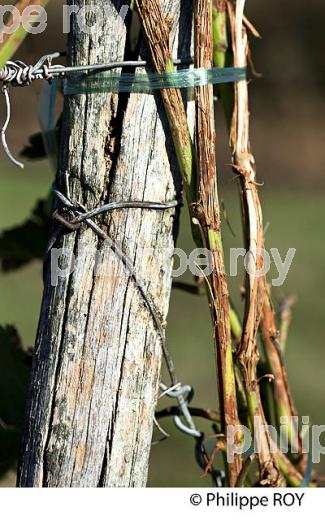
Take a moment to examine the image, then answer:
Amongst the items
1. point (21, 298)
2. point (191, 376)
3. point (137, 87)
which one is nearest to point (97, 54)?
point (137, 87)

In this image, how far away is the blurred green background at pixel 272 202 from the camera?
13.6ft

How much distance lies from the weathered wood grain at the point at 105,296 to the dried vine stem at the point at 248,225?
149 mm

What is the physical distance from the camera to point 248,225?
1.43m

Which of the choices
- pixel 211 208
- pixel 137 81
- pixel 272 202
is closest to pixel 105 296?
pixel 211 208

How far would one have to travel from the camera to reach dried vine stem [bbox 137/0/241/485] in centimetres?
126

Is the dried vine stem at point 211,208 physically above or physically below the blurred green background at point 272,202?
below

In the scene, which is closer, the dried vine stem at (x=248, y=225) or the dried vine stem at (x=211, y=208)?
the dried vine stem at (x=211, y=208)

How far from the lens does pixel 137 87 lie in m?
1.29

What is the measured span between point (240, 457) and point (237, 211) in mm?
5293

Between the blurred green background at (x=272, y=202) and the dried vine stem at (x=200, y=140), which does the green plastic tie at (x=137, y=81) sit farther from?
the blurred green background at (x=272, y=202)

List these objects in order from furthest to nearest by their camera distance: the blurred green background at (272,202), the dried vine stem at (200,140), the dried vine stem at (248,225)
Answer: the blurred green background at (272,202) < the dried vine stem at (248,225) < the dried vine stem at (200,140)

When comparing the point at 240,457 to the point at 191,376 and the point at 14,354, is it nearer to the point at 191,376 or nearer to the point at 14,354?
the point at 14,354

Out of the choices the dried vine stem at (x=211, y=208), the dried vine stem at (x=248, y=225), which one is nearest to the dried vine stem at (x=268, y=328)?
the dried vine stem at (x=248, y=225)

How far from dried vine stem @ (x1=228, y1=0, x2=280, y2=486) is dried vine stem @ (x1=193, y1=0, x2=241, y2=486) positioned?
64mm
